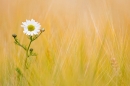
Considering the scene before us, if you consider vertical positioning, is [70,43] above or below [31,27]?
below

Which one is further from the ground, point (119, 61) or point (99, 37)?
point (99, 37)

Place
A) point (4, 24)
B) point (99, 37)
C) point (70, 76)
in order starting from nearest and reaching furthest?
1. point (70, 76)
2. point (99, 37)
3. point (4, 24)

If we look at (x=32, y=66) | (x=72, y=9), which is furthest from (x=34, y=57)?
(x=72, y=9)

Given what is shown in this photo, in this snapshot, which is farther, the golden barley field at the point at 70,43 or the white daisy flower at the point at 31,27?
the white daisy flower at the point at 31,27

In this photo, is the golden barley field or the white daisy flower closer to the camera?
the golden barley field

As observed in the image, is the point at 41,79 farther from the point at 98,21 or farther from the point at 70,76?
the point at 98,21
